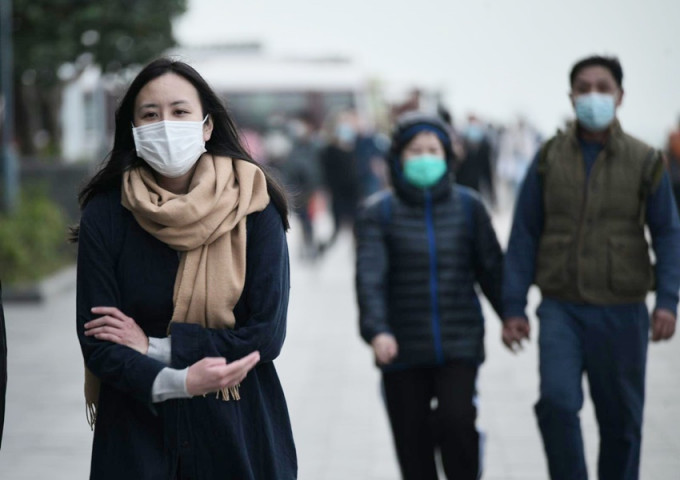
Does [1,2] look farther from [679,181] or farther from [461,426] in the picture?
[461,426]

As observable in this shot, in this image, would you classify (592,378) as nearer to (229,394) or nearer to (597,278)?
(597,278)

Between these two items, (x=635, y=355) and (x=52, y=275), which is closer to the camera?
(x=635, y=355)

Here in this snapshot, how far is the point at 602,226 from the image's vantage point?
15.6 ft

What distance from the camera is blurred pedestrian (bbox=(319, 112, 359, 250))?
54.1 feet

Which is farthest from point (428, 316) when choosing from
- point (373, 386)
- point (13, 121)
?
point (13, 121)

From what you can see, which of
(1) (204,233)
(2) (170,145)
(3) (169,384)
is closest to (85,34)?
(2) (170,145)

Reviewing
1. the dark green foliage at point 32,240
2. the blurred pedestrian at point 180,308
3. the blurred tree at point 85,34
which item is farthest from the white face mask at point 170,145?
the blurred tree at point 85,34

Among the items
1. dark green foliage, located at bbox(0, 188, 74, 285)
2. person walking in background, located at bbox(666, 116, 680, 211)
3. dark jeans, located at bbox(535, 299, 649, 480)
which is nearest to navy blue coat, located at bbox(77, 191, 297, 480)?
dark jeans, located at bbox(535, 299, 649, 480)

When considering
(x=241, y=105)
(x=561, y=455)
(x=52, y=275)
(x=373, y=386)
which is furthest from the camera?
(x=241, y=105)

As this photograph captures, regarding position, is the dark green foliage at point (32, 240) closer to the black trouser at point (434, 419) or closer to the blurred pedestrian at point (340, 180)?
the blurred pedestrian at point (340, 180)

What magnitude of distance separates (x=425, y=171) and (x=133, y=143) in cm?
177

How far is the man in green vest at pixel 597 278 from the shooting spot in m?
4.73

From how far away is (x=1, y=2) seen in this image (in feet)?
45.2

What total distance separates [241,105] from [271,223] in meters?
32.2
